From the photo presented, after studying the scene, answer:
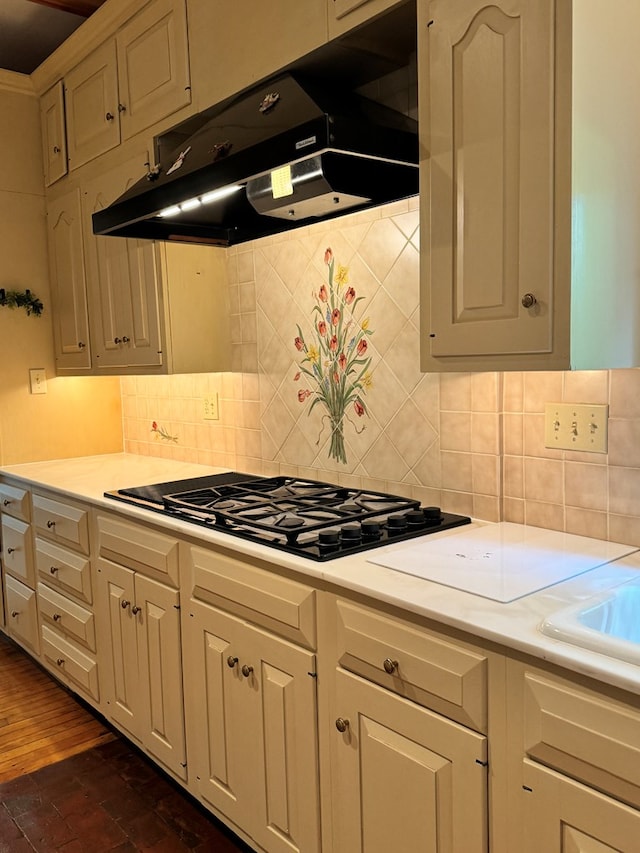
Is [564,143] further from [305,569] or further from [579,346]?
[305,569]

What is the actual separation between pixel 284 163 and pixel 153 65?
114 cm

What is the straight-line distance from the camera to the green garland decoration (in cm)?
323

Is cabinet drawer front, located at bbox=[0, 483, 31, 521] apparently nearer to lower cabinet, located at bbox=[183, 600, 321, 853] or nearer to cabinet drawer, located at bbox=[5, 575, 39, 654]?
cabinet drawer, located at bbox=[5, 575, 39, 654]

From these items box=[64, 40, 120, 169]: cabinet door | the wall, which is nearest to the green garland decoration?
the wall

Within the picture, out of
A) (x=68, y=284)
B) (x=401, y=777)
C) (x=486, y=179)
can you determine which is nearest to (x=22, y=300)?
(x=68, y=284)

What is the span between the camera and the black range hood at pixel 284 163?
64.4 inches

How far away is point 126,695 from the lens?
2432 millimetres

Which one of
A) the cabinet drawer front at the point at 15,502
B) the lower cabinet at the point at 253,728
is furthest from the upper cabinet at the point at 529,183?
the cabinet drawer front at the point at 15,502

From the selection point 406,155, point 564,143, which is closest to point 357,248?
point 406,155

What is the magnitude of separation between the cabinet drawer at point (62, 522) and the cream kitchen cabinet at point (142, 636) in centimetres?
13

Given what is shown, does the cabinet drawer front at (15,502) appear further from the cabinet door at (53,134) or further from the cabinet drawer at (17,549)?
the cabinet door at (53,134)

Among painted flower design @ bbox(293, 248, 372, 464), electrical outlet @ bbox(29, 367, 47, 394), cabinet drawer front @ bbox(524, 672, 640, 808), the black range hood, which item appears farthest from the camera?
electrical outlet @ bbox(29, 367, 47, 394)

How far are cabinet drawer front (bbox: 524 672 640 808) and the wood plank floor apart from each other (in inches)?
76.9

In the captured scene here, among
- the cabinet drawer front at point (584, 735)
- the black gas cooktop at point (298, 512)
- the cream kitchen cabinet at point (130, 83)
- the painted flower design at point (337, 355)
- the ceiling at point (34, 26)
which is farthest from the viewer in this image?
the ceiling at point (34, 26)
